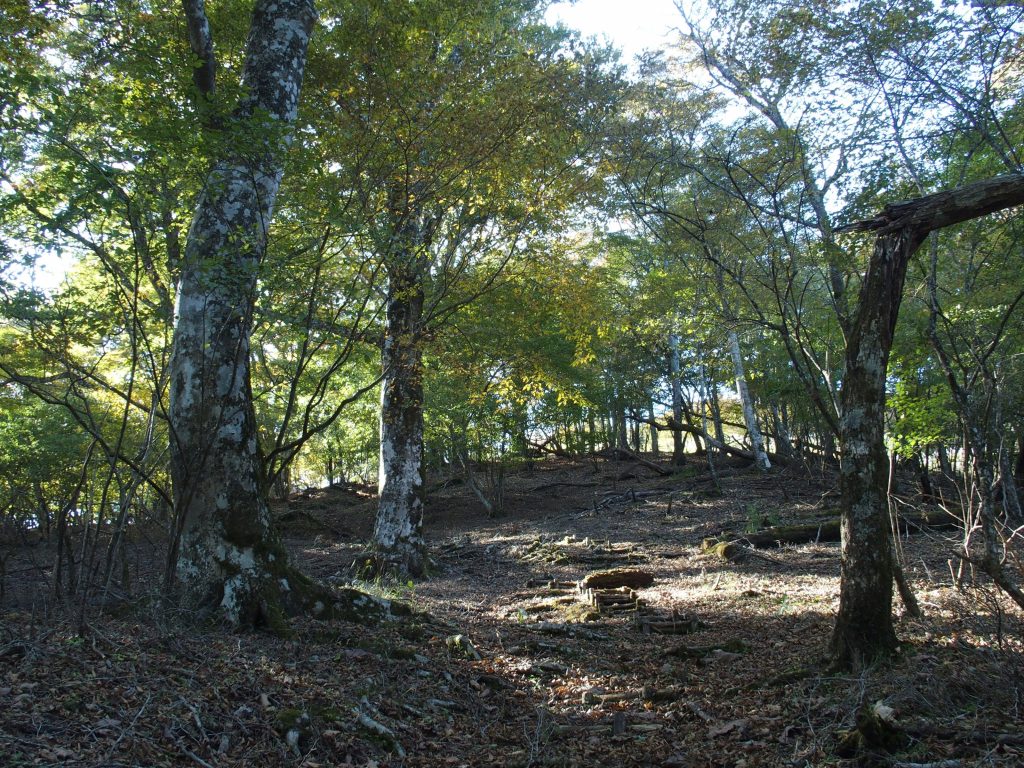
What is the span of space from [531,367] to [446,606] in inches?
190

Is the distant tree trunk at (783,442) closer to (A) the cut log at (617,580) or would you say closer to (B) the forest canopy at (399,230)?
(B) the forest canopy at (399,230)

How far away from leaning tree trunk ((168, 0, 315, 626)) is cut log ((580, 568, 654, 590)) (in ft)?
16.1

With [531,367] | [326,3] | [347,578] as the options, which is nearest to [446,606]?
[347,578]

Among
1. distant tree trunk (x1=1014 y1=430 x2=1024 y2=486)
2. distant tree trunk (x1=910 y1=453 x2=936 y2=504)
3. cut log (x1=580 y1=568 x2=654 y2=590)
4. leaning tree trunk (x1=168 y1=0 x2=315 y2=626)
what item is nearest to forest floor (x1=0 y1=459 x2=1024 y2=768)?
leaning tree trunk (x1=168 y1=0 x2=315 y2=626)

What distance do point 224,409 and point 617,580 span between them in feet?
20.4

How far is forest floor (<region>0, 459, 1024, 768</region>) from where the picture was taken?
123 inches

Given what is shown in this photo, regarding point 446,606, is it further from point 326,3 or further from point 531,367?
point 326,3

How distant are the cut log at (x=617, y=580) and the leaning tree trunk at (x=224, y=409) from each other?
4919mm

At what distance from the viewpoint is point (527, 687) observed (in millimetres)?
5238

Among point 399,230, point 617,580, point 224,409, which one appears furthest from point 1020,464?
point 224,409

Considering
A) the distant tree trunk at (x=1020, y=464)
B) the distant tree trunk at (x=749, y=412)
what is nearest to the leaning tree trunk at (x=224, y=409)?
the distant tree trunk at (x=1020, y=464)

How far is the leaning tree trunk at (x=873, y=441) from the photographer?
4.38m

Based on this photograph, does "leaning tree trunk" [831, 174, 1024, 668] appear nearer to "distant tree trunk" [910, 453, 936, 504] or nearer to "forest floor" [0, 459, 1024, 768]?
"forest floor" [0, 459, 1024, 768]

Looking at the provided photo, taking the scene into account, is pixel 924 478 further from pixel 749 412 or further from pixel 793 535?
pixel 749 412
